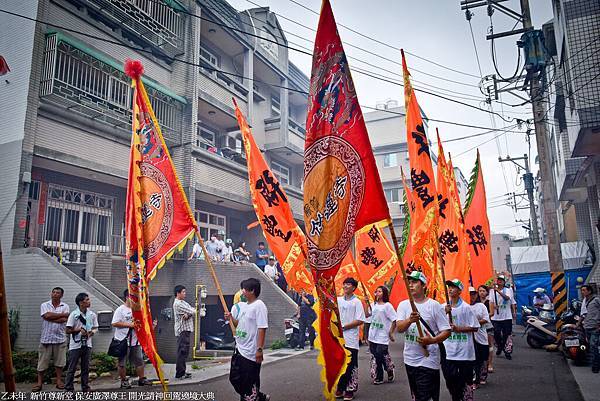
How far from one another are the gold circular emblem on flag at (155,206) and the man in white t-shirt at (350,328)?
109 inches

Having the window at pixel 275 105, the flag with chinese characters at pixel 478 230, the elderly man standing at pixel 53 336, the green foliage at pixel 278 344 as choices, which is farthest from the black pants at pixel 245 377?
the window at pixel 275 105

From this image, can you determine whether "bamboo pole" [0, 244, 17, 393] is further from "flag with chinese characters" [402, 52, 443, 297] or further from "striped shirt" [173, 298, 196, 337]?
"striped shirt" [173, 298, 196, 337]

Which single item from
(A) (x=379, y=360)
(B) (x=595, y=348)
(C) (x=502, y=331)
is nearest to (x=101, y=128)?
(A) (x=379, y=360)

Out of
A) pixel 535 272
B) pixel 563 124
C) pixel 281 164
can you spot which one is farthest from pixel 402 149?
pixel 563 124

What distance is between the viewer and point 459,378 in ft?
17.0

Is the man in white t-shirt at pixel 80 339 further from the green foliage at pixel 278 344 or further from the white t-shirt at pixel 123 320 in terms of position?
the green foliage at pixel 278 344

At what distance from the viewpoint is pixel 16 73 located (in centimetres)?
1139

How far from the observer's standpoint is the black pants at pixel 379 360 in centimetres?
747

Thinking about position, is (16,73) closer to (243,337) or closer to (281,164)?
(243,337)

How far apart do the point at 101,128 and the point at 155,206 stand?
8.10 m

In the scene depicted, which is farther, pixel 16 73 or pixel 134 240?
pixel 16 73

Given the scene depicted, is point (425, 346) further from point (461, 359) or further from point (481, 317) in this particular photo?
point (481, 317)

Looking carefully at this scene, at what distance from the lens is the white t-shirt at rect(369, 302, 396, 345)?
7422 mm

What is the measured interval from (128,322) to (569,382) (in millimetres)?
7693
